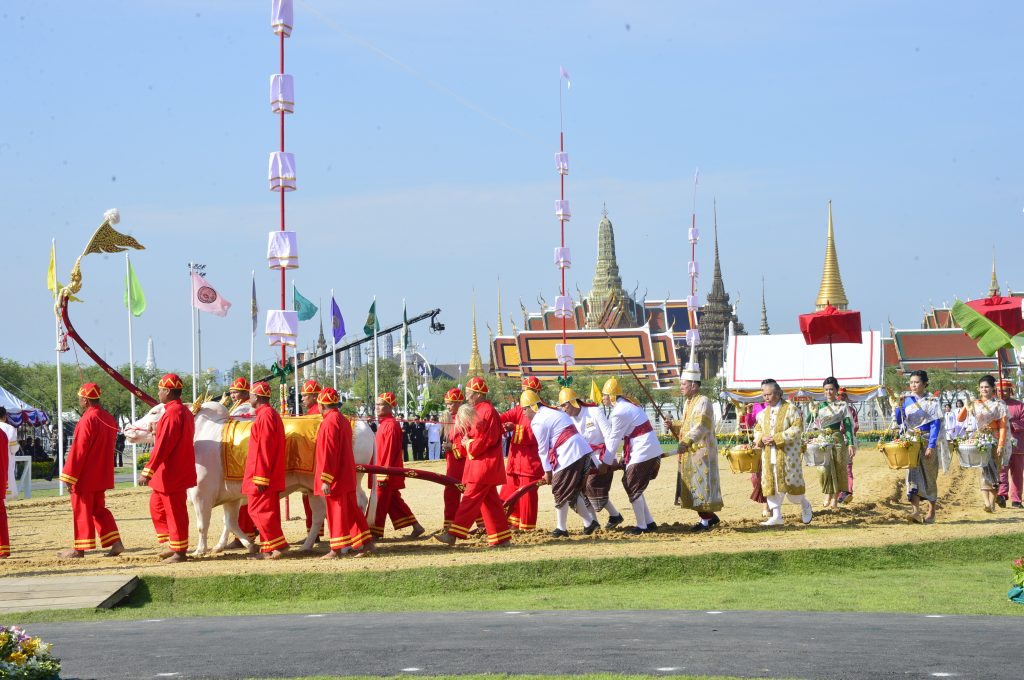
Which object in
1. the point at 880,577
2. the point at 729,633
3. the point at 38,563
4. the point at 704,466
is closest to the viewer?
the point at 729,633

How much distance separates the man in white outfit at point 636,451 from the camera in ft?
46.5

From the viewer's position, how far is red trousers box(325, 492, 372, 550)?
1238 cm

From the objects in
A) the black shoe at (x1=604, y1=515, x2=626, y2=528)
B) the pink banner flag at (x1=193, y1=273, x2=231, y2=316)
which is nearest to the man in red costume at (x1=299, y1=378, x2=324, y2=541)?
the black shoe at (x1=604, y1=515, x2=626, y2=528)

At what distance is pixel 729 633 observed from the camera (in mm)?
8172

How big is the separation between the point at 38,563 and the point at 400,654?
259 inches

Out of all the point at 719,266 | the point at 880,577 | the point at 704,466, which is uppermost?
the point at 719,266

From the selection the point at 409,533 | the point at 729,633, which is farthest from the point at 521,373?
the point at 729,633

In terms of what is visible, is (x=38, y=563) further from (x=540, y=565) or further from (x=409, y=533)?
→ (x=540, y=565)

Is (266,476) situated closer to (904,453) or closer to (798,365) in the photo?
(904,453)

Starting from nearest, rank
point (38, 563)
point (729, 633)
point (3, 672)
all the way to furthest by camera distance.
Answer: point (3, 672)
point (729, 633)
point (38, 563)

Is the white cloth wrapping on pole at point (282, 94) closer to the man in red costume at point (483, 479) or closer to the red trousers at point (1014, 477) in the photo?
the man in red costume at point (483, 479)

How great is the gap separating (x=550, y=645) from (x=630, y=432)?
6.55m

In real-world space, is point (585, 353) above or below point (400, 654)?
above

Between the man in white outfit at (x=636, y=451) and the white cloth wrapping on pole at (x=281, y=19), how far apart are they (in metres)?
6.32
